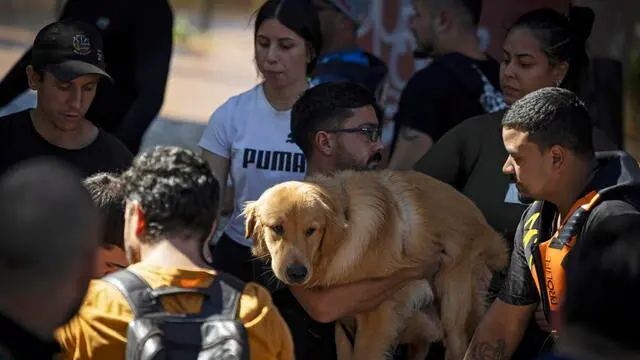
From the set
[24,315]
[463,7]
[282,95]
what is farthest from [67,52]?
[463,7]

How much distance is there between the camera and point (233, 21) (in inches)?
515

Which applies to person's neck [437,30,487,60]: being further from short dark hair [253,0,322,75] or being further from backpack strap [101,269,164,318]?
backpack strap [101,269,164,318]

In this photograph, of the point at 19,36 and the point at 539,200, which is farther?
the point at 19,36

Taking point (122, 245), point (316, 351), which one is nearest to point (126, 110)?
point (316, 351)

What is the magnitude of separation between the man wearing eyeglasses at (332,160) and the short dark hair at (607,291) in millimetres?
2054

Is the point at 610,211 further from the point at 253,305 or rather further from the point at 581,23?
the point at 581,23

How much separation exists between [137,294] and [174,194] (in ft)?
0.93

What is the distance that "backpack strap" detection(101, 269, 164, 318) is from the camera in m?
3.00

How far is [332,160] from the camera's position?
4820 mm

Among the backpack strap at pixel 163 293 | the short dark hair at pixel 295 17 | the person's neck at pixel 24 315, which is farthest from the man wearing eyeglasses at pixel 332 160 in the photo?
the person's neck at pixel 24 315

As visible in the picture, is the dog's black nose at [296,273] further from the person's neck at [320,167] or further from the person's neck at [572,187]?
the person's neck at [572,187]

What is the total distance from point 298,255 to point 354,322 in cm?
61

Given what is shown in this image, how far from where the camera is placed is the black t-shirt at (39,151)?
471 centimetres

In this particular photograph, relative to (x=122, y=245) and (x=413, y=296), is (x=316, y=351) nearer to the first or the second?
(x=413, y=296)
